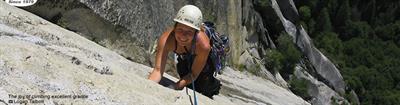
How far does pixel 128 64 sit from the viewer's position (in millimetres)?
6609

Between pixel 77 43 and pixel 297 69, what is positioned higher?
pixel 77 43

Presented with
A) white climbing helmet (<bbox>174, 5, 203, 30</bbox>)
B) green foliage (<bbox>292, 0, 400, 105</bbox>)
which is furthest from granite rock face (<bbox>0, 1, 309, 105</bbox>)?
green foliage (<bbox>292, 0, 400, 105</bbox>)

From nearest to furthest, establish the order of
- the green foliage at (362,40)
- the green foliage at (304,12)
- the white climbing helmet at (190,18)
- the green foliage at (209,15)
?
the white climbing helmet at (190,18) → the green foliage at (209,15) → the green foliage at (304,12) → the green foliage at (362,40)

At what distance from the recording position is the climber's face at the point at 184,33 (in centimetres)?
577

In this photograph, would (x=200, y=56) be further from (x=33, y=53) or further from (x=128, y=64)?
(x=33, y=53)

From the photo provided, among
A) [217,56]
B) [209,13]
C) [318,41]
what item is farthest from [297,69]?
[318,41]

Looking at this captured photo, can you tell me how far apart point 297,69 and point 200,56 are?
81.4 feet

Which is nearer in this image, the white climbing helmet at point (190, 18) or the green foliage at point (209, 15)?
the white climbing helmet at point (190, 18)

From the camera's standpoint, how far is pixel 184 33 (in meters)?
5.82

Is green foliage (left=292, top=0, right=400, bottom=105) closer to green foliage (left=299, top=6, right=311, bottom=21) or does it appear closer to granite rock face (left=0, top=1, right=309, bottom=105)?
green foliage (left=299, top=6, right=311, bottom=21)

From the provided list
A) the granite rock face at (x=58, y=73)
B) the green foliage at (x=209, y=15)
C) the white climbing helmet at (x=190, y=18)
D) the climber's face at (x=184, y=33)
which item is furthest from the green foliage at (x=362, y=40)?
the granite rock face at (x=58, y=73)

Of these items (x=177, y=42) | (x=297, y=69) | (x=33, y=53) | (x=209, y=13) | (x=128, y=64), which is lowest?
(x=297, y=69)

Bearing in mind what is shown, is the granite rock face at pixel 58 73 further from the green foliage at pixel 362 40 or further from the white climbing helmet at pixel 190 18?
the green foliage at pixel 362 40

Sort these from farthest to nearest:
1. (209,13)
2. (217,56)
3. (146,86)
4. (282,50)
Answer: (282,50), (209,13), (217,56), (146,86)
